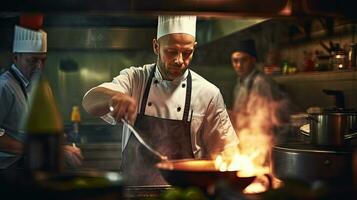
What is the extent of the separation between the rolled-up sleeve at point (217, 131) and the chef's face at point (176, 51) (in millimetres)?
341

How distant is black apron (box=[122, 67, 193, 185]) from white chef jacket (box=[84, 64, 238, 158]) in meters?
0.04

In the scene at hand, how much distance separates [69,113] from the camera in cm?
580

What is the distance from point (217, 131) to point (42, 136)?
67.8 inches

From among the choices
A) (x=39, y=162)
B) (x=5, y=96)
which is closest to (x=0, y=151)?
(x=5, y=96)

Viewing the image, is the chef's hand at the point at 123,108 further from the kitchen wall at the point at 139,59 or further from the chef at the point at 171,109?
the kitchen wall at the point at 139,59

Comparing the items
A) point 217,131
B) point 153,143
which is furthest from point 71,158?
point 217,131

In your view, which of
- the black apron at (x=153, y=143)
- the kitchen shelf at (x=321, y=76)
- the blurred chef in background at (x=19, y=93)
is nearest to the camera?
the black apron at (x=153, y=143)

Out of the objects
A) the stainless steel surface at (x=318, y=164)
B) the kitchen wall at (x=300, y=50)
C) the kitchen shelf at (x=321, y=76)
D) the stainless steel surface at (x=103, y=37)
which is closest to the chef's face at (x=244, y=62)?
the kitchen wall at (x=300, y=50)

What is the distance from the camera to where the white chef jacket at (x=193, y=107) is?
302 centimetres

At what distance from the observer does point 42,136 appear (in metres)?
1.44

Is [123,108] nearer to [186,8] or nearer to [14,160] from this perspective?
[186,8]

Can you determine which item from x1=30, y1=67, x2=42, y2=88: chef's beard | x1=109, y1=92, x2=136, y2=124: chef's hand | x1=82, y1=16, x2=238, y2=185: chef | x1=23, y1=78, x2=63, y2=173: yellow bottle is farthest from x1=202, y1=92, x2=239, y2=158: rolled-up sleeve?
x1=23, y1=78, x2=63, y2=173: yellow bottle

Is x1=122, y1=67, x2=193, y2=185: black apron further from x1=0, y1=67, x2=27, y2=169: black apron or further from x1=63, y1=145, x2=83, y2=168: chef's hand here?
x1=0, y1=67, x2=27, y2=169: black apron

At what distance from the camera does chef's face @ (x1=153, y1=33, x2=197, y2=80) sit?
289 cm
